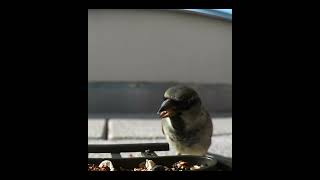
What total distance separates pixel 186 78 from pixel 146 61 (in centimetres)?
43

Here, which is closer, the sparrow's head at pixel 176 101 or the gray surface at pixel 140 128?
the sparrow's head at pixel 176 101

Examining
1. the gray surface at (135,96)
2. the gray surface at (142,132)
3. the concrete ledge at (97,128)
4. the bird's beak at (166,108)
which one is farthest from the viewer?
the gray surface at (135,96)

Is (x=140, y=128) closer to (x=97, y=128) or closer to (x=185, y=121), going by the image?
(x=97, y=128)

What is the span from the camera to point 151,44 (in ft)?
11.8

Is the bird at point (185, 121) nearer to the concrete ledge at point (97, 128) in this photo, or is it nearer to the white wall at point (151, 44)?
the concrete ledge at point (97, 128)

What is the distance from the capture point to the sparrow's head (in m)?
1.30

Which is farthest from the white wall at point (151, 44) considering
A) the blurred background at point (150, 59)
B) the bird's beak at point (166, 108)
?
the bird's beak at point (166, 108)

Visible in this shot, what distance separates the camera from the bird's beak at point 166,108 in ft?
4.23

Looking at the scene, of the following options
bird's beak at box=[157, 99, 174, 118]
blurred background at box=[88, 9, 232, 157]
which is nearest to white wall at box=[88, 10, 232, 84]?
blurred background at box=[88, 9, 232, 157]

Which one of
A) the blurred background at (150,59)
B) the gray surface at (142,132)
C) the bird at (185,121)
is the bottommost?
the gray surface at (142,132)

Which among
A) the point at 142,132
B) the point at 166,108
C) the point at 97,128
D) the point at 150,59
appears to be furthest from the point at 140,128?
the point at 166,108
